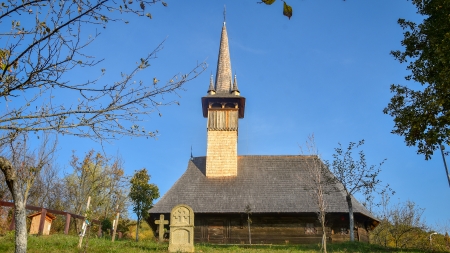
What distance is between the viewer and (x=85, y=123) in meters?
5.28

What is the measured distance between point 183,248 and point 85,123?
928cm

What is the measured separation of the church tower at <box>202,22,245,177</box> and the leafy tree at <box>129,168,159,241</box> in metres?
4.41

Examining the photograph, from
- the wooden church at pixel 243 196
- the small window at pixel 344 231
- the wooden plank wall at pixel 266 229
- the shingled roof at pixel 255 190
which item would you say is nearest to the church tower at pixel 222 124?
the wooden church at pixel 243 196

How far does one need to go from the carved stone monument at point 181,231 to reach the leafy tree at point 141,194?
727 cm

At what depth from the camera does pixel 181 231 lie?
13922mm

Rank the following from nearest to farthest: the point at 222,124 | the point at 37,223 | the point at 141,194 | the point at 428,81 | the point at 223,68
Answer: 1. the point at 428,81
2. the point at 37,223
3. the point at 141,194
4. the point at 222,124
5. the point at 223,68

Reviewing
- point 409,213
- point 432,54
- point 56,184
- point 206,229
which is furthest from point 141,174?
point 409,213

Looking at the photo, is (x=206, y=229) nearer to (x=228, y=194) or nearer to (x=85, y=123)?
(x=228, y=194)

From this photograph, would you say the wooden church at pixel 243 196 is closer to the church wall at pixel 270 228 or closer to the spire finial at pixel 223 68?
the church wall at pixel 270 228

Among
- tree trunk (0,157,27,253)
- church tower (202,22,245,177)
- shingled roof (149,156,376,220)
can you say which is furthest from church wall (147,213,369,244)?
tree trunk (0,157,27,253)

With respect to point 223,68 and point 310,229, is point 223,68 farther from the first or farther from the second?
point 310,229

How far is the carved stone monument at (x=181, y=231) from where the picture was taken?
1353cm

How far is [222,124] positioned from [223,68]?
571 cm

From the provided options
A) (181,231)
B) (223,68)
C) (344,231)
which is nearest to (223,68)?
(223,68)
